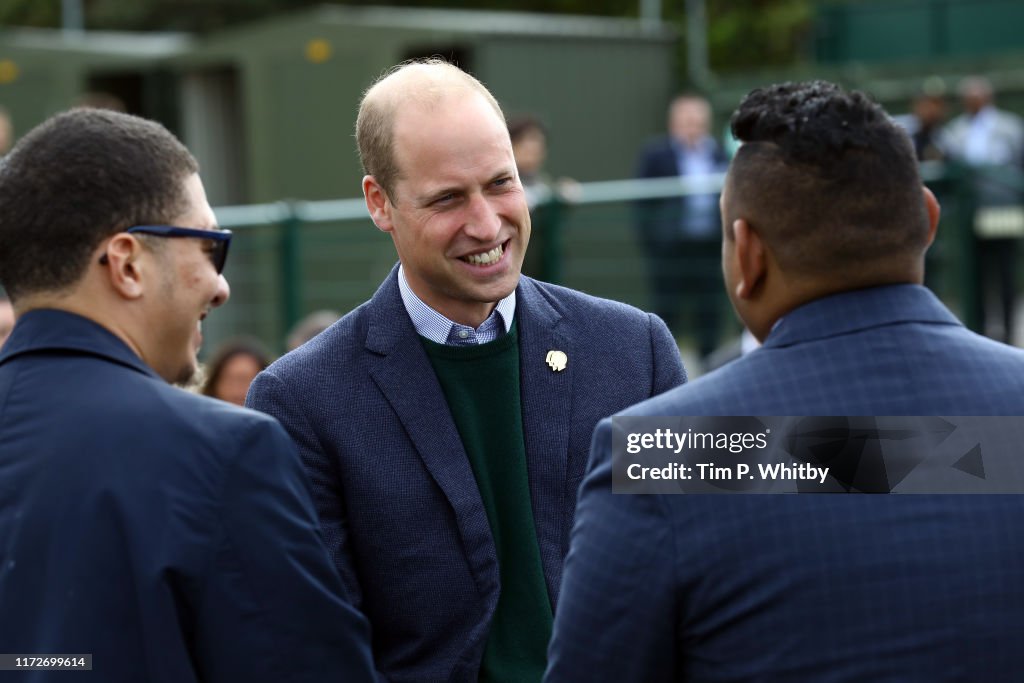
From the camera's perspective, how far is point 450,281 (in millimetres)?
3285

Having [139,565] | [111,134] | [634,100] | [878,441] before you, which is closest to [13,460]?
[139,565]

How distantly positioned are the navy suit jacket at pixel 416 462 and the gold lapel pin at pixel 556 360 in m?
0.01

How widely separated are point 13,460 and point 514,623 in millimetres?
1125

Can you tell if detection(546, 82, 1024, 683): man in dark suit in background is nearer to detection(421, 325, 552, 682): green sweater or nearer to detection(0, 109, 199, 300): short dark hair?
detection(421, 325, 552, 682): green sweater

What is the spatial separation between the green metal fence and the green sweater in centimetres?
706

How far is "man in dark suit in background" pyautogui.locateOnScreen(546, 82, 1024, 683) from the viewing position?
2.29 meters

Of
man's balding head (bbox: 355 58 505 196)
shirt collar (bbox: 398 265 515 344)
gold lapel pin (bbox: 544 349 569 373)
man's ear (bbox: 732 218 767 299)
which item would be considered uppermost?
man's balding head (bbox: 355 58 505 196)

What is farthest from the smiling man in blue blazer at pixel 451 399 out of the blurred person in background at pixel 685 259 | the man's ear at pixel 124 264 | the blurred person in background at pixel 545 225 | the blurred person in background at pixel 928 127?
the blurred person in background at pixel 928 127

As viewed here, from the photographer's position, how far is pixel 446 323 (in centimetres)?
334

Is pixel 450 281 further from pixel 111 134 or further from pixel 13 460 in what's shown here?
pixel 13 460

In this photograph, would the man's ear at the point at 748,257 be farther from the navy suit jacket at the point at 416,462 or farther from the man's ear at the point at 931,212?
the navy suit jacket at the point at 416,462

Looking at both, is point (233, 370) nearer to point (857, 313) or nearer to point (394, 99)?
point (394, 99)

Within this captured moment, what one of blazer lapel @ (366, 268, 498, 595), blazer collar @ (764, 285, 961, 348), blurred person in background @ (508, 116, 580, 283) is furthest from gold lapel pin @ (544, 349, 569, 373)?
blurred person in background @ (508, 116, 580, 283)

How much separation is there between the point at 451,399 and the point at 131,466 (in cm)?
96
